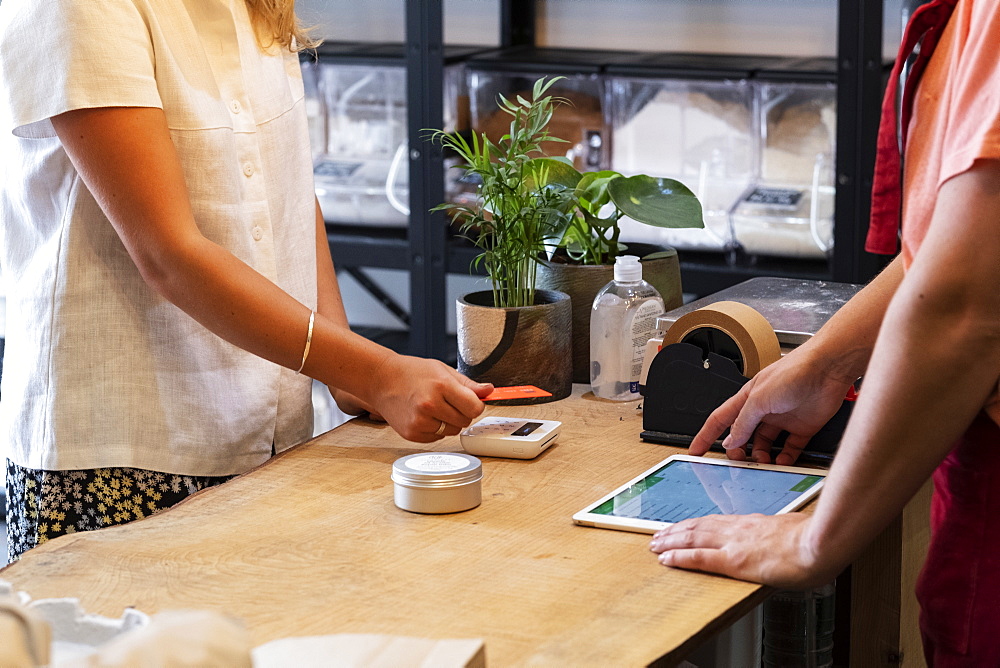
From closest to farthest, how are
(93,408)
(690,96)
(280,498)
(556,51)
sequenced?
(280,498) < (93,408) < (690,96) < (556,51)

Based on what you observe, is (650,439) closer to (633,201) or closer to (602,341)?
(602,341)

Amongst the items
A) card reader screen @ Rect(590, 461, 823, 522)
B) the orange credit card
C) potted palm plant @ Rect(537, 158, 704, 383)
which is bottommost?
card reader screen @ Rect(590, 461, 823, 522)

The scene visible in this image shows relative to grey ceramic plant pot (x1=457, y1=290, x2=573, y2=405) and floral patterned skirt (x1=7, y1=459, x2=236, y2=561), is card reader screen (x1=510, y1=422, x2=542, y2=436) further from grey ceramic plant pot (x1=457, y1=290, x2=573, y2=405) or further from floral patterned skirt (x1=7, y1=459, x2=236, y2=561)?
floral patterned skirt (x1=7, y1=459, x2=236, y2=561)

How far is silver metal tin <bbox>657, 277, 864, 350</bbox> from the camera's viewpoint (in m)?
1.41

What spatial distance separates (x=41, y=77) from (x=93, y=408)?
0.37 m

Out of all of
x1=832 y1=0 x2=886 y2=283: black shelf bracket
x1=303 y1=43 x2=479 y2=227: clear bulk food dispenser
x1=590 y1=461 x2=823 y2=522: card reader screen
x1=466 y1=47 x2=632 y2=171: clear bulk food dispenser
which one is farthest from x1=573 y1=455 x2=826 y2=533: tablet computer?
x1=303 y1=43 x2=479 y2=227: clear bulk food dispenser

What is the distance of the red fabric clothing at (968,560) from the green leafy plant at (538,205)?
68 centimetres

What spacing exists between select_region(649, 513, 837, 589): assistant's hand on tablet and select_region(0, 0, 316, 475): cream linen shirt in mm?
574

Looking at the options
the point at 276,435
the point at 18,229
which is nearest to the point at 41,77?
the point at 18,229

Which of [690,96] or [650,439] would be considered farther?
[690,96]

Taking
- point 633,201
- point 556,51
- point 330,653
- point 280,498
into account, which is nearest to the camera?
point 330,653

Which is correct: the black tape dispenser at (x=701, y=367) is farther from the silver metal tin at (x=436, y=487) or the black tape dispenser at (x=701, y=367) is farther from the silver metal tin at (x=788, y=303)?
the silver metal tin at (x=436, y=487)

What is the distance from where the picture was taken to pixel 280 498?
1156 millimetres

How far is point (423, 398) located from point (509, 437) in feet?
0.35
